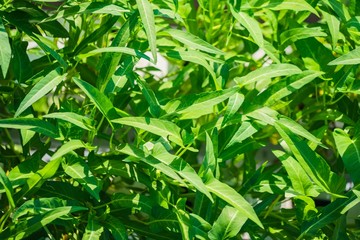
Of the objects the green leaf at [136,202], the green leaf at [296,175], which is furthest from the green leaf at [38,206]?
the green leaf at [296,175]

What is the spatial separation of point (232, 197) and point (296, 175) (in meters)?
0.13

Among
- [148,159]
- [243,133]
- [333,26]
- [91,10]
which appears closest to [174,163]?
[148,159]

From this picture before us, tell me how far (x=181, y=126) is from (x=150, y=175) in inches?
3.7

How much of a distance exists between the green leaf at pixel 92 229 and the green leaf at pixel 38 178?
0.09 m

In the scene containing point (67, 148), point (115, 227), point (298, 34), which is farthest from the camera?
point (298, 34)

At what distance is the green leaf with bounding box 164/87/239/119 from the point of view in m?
1.10

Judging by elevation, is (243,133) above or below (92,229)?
above

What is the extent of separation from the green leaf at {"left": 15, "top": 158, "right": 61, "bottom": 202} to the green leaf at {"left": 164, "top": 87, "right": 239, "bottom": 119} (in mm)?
185

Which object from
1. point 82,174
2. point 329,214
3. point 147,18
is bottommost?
point 329,214

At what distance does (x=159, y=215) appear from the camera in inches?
45.8

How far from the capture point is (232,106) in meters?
1.12

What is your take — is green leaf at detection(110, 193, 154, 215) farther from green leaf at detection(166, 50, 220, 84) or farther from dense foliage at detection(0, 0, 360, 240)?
green leaf at detection(166, 50, 220, 84)

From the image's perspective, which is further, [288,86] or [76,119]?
[288,86]

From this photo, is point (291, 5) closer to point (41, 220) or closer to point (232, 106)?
point (232, 106)
